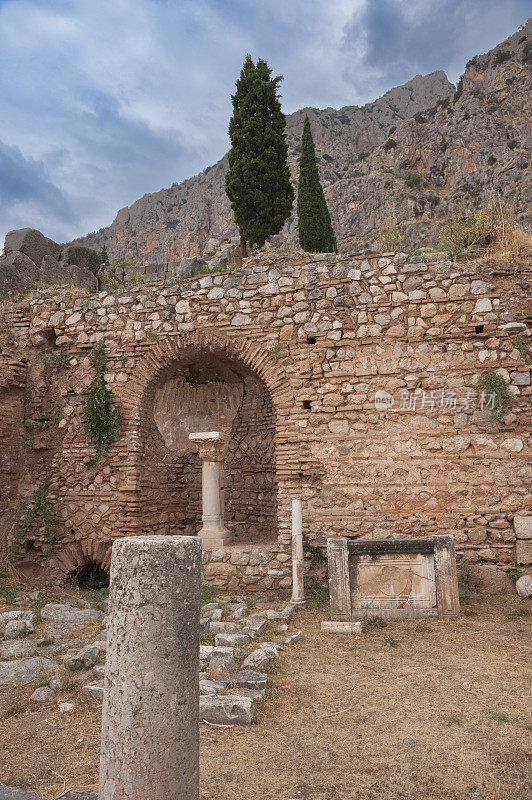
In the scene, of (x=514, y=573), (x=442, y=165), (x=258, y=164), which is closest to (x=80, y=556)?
(x=514, y=573)

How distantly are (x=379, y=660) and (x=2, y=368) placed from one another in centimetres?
808

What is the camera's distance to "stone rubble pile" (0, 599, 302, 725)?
3.93m

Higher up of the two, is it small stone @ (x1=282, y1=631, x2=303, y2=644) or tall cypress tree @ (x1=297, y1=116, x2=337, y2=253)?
tall cypress tree @ (x1=297, y1=116, x2=337, y2=253)

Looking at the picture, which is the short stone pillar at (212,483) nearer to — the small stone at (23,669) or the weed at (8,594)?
the weed at (8,594)

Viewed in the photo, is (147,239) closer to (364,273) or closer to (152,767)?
(364,273)

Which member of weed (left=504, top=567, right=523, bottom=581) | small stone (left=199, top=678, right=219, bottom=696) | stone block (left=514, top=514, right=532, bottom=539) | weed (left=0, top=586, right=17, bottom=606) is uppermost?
stone block (left=514, top=514, right=532, bottom=539)

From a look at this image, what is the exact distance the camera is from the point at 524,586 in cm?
671

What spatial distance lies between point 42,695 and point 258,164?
1815cm

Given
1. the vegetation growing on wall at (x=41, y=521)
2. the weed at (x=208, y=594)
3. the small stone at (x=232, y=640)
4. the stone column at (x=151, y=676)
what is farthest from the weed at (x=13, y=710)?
the vegetation growing on wall at (x=41, y=521)

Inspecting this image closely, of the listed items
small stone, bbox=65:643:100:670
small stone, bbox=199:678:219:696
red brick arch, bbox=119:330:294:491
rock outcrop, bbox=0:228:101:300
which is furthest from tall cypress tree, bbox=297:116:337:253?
small stone, bbox=199:678:219:696

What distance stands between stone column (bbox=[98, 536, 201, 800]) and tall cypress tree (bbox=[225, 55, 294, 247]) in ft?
58.5

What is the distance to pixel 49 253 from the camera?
1251 centimetres

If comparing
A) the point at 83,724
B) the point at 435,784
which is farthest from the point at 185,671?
the point at 83,724

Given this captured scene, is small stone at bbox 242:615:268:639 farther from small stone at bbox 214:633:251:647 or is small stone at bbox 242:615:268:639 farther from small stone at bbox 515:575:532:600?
small stone at bbox 515:575:532:600
